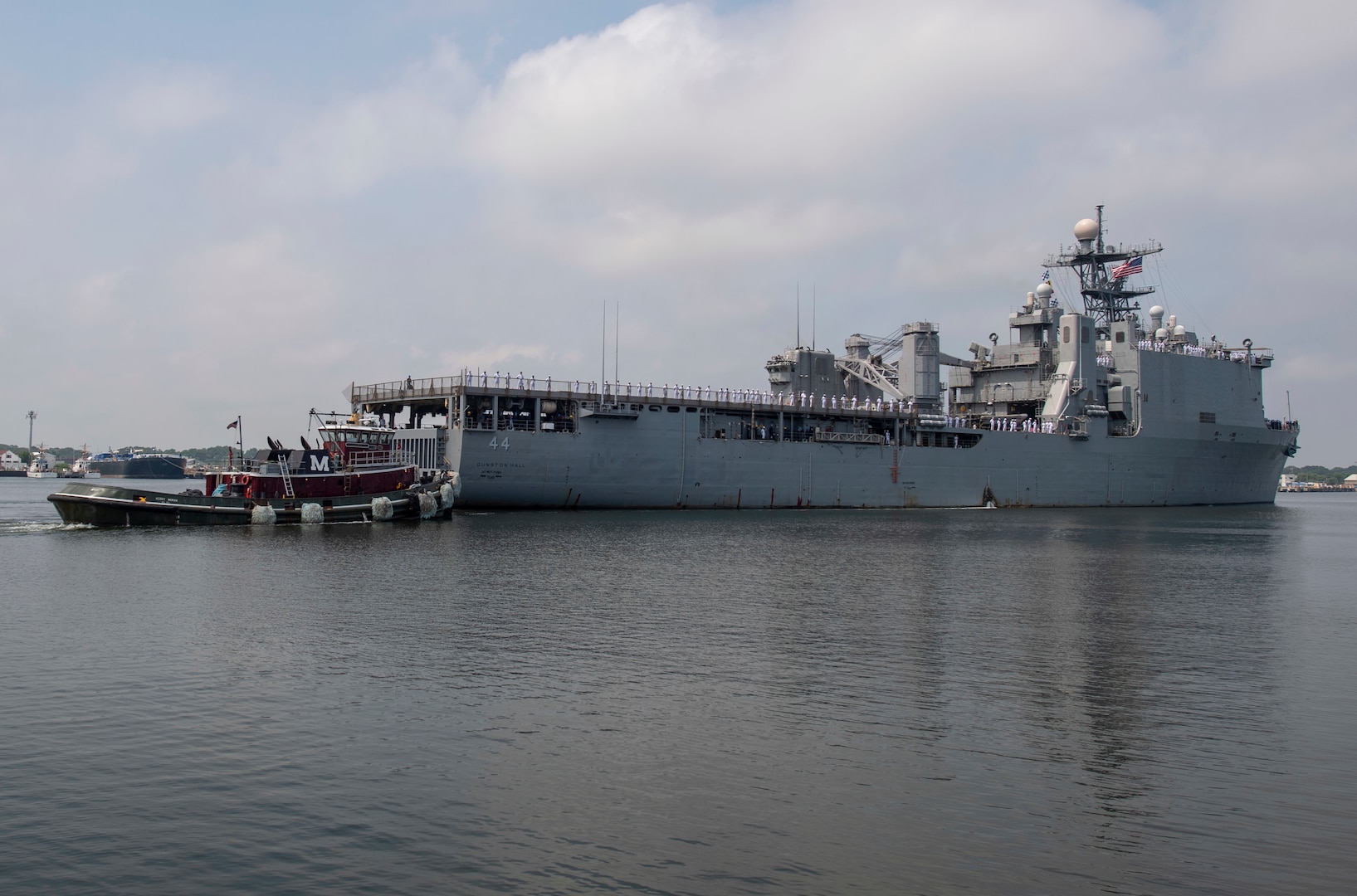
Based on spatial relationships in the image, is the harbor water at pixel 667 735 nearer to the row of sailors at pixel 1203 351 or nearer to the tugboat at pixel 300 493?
the tugboat at pixel 300 493

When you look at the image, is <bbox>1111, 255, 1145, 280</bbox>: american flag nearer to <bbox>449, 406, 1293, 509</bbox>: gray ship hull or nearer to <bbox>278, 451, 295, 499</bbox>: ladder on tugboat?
<bbox>449, 406, 1293, 509</bbox>: gray ship hull

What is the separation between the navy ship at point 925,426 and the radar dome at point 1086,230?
10 cm

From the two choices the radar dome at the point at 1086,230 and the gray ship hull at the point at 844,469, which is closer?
the gray ship hull at the point at 844,469

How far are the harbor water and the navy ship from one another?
25010 mm

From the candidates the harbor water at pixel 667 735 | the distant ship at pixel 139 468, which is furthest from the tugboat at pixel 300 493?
the distant ship at pixel 139 468

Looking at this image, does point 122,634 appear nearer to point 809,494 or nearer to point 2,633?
point 2,633

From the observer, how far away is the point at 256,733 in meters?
12.6

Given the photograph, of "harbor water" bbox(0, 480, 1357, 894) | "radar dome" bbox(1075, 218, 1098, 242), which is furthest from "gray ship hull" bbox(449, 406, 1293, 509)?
"harbor water" bbox(0, 480, 1357, 894)

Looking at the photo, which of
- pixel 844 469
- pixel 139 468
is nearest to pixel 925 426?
Result: pixel 844 469

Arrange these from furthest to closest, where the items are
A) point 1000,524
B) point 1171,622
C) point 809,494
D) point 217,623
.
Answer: point 809,494 < point 1000,524 < point 1171,622 < point 217,623

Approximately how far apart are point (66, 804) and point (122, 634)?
9.55 m

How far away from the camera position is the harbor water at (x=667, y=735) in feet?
29.5

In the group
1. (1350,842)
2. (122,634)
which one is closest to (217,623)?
(122,634)

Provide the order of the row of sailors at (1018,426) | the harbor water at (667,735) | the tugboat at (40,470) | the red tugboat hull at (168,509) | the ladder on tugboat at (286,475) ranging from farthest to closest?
the tugboat at (40,470)
the row of sailors at (1018,426)
the ladder on tugboat at (286,475)
the red tugboat hull at (168,509)
the harbor water at (667,735)
